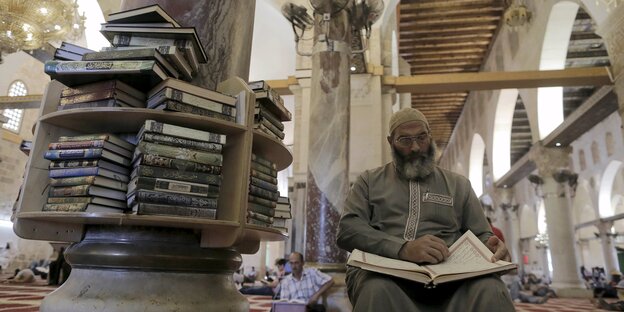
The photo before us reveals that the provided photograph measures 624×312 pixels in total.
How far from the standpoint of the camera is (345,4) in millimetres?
4660

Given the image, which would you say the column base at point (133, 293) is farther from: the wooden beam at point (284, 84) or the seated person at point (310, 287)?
the wooden beam at point (284, 84)

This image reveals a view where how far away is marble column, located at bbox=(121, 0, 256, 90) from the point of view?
196 centimetres

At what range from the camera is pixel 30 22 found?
8.03 meters

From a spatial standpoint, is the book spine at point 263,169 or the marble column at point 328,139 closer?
the book spine at point 263,169

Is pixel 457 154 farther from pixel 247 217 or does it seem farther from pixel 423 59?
pixel 247 217

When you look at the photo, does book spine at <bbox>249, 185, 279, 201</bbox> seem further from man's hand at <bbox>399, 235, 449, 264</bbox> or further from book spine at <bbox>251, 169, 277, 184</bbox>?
man's hand at <bbox>399, 235, 449, 264</bbox>

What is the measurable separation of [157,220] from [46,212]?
14.8 inches

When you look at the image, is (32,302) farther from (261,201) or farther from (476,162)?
(476,162)

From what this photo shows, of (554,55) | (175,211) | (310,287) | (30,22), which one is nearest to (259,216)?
(175,211)

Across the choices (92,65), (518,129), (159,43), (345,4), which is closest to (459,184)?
(159,43)

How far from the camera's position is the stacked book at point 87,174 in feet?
4.78

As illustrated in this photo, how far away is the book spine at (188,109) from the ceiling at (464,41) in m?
11.4

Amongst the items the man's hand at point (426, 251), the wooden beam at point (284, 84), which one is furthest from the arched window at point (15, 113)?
the man's hand at point (426, 251)

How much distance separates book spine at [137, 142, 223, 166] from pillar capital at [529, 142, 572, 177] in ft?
35.5
